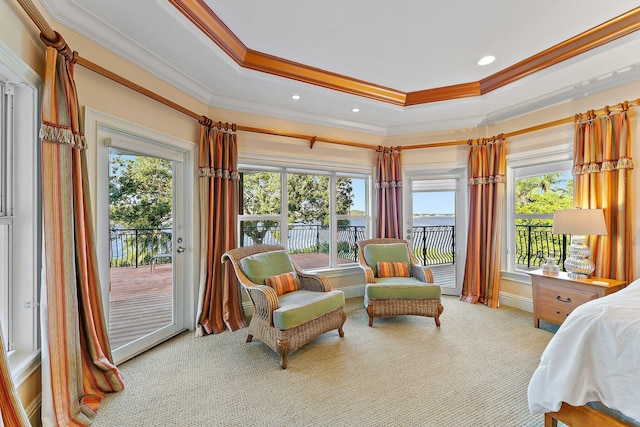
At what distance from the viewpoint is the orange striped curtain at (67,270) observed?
1.62m

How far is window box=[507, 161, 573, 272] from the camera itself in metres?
3.36

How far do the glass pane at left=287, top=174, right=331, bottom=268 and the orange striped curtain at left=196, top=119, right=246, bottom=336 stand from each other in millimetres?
1007

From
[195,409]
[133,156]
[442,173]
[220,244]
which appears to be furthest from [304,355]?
[442,173]

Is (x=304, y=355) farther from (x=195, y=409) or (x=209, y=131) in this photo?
(x=209, y=131)

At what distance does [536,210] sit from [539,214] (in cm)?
7

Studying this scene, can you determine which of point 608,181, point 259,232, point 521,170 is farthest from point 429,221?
point 259,232

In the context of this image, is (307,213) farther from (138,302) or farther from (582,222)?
(582,222)

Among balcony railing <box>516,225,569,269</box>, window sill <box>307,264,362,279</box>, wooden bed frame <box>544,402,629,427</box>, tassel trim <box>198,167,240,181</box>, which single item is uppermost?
tassel trim <box>198,167,240,181</box>

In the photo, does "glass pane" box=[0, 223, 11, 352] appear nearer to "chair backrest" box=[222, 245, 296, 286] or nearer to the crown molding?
"chair backrest" box=[222, 245, 296, 286]

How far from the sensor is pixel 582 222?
2.67 m

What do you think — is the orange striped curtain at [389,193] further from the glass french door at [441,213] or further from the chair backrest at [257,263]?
the chair backrest at [257,263]

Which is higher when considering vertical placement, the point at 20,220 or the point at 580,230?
the point at 20,220

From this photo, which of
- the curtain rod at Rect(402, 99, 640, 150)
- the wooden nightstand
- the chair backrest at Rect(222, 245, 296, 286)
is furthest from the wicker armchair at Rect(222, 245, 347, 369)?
the curtain rod at Rect(402, 99, 640, 150)

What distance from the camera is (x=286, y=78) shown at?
293 cm
